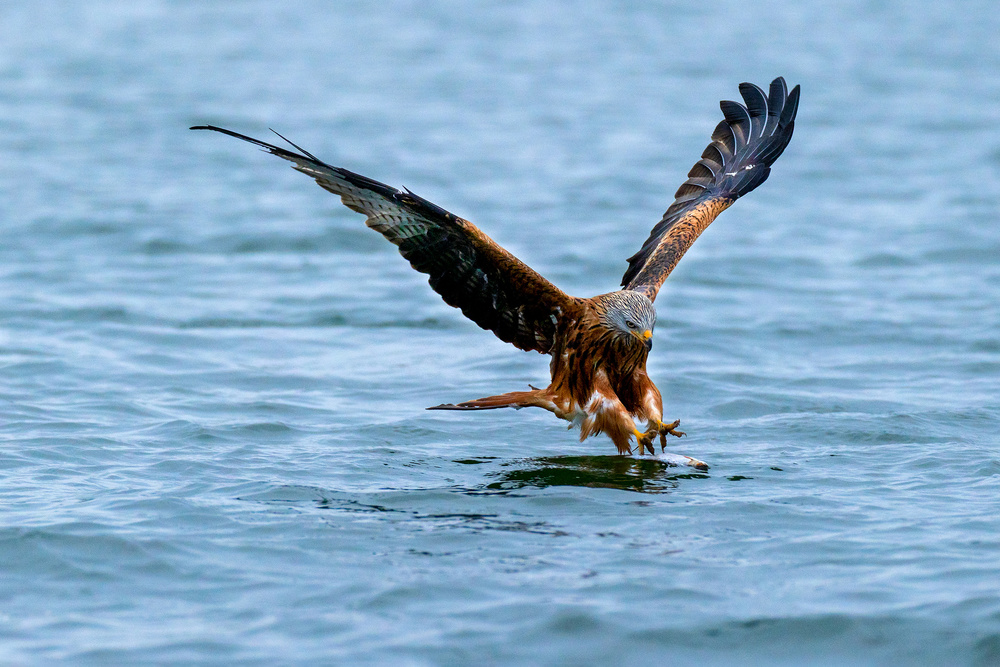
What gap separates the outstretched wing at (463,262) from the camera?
8078mm

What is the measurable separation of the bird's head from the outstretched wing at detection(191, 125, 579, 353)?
1.27ft

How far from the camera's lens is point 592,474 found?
333 inches

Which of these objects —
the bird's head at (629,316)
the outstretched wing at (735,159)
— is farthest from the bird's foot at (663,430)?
the outstretched wing at (735,159)

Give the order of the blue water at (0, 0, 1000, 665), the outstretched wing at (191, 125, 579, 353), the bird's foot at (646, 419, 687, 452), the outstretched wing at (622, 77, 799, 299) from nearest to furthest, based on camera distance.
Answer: the blue water at (0, 0, 1000, 665) → the outstretched wing at (191, 125, 579, 353) → the bird's foot at (646, 419, 687, 452) → the outstretched wing at (622, 77, 799, 299)

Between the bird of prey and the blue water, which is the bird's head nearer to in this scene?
the bird of prey

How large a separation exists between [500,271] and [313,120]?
16.7 m

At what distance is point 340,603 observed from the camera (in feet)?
20.4

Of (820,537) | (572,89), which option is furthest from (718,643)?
(572,89)

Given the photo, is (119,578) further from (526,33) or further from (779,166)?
(526,33)

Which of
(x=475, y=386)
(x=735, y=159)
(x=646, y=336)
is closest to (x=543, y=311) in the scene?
(x=646, y=336)

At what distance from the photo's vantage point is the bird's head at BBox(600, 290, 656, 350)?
7922mm

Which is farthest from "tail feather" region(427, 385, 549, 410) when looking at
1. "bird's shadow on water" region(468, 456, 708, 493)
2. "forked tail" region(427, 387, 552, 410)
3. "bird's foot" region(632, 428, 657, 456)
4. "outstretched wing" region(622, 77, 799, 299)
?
"outstretched wing" region(622, 77, 799, 299)

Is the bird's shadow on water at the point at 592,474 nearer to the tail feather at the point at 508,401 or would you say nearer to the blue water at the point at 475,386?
the blue water at the point at 475,386

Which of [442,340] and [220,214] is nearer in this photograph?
[442,340]
